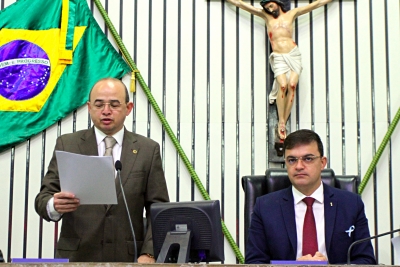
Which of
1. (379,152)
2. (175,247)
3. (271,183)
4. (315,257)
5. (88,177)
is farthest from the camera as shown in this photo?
(379,152)

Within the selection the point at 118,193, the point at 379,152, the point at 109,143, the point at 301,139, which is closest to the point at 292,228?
the point at 301,139

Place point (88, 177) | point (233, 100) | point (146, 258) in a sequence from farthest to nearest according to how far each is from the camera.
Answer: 1. point (233, 100)
2. point (146, 258)
3. point (88, 177)

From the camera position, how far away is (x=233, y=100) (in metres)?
5.17

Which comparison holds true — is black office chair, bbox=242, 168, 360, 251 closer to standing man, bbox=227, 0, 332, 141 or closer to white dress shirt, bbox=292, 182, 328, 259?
white dress shirt, bbox=292, 182, 328, 259

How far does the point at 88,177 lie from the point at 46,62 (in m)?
2.84

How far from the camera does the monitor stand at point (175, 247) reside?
2281 millimetres

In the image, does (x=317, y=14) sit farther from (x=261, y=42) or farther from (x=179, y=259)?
(x=179, y=259)

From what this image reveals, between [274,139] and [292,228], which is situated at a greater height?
[274,139]

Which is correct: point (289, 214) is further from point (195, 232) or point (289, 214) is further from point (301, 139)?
point (195, 232)

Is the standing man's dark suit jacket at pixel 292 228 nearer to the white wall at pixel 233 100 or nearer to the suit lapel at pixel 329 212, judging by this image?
the suit lapel at pixel 329 212

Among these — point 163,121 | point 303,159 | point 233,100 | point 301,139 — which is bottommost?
point 303,159

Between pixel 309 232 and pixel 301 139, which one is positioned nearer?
pixel 309 232

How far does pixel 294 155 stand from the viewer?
304 cm

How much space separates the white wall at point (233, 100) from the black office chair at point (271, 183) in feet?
5.89
